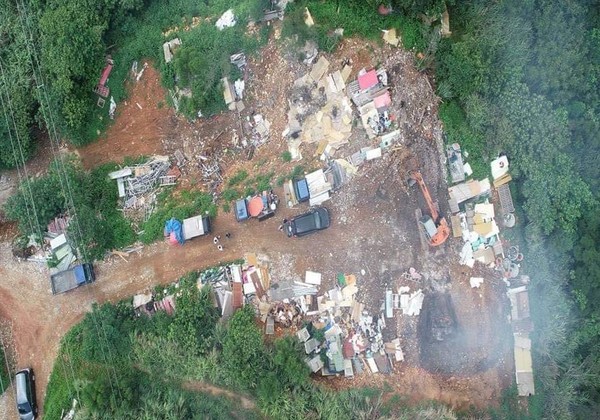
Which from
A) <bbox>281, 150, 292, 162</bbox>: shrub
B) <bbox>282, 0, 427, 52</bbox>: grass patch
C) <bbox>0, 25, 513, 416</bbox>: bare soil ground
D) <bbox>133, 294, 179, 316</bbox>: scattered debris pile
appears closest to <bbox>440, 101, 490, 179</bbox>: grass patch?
<bbox>0, 25, 513, 416</bbox>: bare soil ground

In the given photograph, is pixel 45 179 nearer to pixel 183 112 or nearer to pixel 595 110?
pixel 183 112

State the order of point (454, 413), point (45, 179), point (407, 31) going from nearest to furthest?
point (454, 413) < point (407, 31) < point (45, 179)

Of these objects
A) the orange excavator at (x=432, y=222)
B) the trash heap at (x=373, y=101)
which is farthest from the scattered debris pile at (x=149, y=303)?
A: the orange excavator at (x=432, y=222)

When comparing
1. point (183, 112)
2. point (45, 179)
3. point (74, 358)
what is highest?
point (183, 112)

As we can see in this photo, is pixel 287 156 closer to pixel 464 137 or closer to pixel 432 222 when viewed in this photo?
pixel 432 222

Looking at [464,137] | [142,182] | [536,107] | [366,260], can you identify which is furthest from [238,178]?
[536,107]

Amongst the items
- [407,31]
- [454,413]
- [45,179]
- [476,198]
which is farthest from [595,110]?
[45,179]

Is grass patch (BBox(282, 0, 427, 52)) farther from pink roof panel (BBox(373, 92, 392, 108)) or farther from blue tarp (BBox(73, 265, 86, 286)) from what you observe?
blue tarp (BBox(73, 265, 86, 286))
